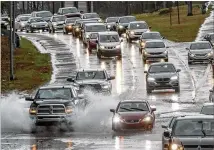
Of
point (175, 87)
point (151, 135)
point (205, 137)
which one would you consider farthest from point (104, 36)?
point (205, 137)

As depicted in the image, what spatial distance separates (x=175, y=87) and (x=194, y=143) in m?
26.2

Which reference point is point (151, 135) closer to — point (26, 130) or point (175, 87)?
point (26, 130)

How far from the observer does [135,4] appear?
142 metres

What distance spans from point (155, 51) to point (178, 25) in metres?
30.9

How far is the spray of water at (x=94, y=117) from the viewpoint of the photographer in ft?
106

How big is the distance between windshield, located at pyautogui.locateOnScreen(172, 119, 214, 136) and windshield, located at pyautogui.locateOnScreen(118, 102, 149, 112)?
33.2ft

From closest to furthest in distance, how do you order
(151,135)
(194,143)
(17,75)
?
(194,143) < (151,135) < (17,75)

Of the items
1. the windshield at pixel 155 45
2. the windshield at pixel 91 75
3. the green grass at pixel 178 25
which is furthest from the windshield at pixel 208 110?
the green grass at pixel 178 25

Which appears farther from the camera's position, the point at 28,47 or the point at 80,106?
the point at 28,47

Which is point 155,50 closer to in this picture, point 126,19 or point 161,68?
point 161,68

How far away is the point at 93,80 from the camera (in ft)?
138

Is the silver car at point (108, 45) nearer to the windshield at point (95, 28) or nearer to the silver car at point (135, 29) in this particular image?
the windshield at point (95, 28)

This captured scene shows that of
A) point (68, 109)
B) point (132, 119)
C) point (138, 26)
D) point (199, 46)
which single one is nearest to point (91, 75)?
point (68, 109)

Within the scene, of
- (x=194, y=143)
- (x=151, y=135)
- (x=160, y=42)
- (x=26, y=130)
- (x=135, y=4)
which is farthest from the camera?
(x=135, y=4)
